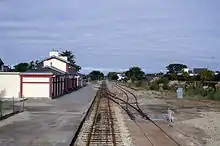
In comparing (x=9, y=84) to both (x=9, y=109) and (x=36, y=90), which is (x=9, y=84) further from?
(x=9, y=109)

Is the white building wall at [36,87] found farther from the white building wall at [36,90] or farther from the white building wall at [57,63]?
the white building wall at [57,63]

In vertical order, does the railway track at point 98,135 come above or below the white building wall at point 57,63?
below

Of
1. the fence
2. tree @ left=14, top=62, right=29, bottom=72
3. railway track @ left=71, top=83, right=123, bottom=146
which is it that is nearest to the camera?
railway track @ left=71, top=83, right=123, bottom=146

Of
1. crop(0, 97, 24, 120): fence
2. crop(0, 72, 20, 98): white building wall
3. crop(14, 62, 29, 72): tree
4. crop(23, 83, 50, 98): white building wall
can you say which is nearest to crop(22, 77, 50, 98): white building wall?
crop(23, 83, 50, 98): white building wall

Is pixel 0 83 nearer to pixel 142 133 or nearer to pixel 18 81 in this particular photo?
pixel 18 81

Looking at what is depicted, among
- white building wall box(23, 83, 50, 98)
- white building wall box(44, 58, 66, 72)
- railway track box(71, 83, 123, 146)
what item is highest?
white building wall box(44, 58, 66, 72)

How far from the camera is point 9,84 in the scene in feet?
131

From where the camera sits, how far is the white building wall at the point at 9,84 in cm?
3966

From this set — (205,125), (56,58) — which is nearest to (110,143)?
(205,125)

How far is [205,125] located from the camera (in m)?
19.5

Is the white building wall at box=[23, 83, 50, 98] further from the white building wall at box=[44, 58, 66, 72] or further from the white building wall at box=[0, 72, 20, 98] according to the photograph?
the white building wall at box=[44, 58, 66, 72]

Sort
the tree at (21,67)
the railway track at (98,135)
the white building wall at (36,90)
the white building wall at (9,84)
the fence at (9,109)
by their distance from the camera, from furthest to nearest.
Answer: the tree at (21,67) < the white building wall at (9,84) < the white building wall at (36,90) < the fence at (9,109) < the railway track at (98,135)

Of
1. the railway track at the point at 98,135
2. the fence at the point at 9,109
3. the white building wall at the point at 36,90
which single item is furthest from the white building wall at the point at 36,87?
the railway track at the point at 98,135

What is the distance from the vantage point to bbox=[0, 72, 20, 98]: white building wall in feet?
130
